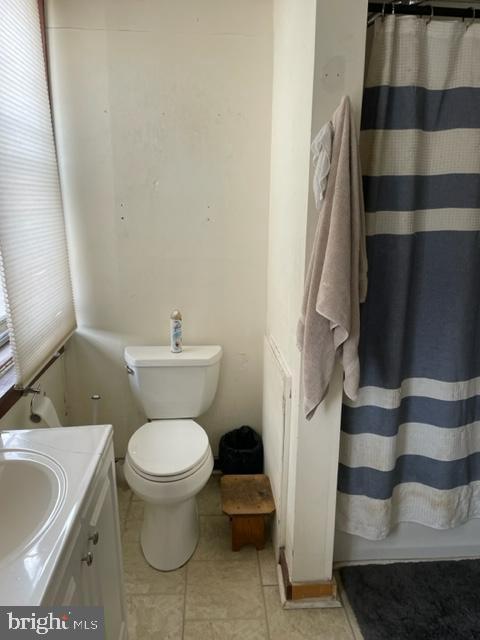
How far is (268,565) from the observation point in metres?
1.79

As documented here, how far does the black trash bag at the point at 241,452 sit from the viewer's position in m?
2.16

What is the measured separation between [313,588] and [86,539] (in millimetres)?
994

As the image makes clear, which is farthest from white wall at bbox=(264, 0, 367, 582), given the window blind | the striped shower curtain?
the window blind

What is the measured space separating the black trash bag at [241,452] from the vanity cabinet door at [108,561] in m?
0.91

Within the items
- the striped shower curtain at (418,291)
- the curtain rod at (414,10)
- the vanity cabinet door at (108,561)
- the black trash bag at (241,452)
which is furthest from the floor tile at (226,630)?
the curtain rod at (414,10)

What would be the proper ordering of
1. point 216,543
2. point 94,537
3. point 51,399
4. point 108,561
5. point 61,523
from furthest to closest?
point 51,399 → point 216,543 → point 108,561 → point 94,537 → point 61,523

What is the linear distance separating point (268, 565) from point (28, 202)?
175 centimetres

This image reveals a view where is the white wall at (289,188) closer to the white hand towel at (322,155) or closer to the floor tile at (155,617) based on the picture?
the white hand towel at (322,155)

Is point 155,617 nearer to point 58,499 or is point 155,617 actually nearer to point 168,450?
point 168,450

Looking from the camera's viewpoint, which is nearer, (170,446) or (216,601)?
(216,601)

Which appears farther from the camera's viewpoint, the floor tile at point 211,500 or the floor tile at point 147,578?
the floor tile at point 211,500

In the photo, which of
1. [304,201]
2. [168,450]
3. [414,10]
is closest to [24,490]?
[168,450]

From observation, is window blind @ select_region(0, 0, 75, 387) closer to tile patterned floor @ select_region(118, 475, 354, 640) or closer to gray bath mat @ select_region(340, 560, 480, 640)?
tile patterned floor @ select_region(118, 475, 354, 640)

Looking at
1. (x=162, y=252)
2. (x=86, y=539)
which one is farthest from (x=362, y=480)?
(x=162, y=252)
